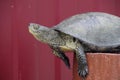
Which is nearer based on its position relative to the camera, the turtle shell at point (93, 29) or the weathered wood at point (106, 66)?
the weathered wood at point (106, 66)

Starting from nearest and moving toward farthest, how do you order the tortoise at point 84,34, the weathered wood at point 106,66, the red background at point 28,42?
the weathered wood at point 106,66, the tortoise at point 84,34, the red background at point 28,42

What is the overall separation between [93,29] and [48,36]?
254 millimetres

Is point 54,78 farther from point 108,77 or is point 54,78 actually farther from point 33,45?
point 108,77

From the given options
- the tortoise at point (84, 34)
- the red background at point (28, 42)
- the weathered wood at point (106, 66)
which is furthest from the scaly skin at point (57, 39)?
the red background at point (28, 42)

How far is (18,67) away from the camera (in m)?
3.71

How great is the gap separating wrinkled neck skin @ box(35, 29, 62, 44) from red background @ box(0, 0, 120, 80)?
0.86 meters

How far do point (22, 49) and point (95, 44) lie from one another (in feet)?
3.40

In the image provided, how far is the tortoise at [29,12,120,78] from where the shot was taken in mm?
2787

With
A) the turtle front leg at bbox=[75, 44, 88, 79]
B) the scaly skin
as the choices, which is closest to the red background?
the scaly skin

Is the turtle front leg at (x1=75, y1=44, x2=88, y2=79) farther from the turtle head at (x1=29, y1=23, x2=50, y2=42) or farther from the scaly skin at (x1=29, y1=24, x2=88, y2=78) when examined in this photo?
the turtle head at (x1=29, y1=23, x2=50, y2=42)

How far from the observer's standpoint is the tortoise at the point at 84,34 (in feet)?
9.14

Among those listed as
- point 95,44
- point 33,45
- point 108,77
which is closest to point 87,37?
point 95,44

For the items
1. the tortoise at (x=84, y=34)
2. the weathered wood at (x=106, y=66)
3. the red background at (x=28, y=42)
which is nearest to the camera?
the weathered wood at (x=106, y=66)

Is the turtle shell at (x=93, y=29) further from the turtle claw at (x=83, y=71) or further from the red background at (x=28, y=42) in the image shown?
the red background at (x=28, y=42)
